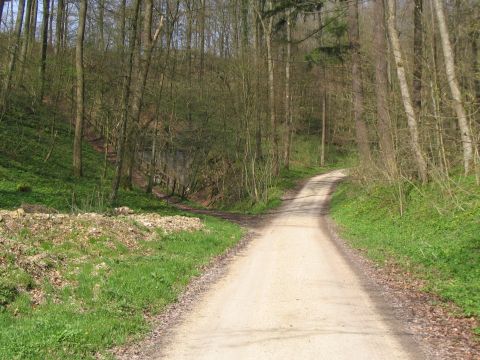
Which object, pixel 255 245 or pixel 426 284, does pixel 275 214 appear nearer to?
pixel 255 245

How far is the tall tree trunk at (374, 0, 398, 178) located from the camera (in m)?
16.3

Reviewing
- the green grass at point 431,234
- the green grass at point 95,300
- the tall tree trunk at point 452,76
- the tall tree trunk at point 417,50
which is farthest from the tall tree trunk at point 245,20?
the green grass at point 95,300

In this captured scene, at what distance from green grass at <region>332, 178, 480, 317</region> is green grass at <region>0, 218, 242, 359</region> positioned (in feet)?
15.0

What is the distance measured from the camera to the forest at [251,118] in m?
13.3

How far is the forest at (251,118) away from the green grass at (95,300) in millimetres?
819

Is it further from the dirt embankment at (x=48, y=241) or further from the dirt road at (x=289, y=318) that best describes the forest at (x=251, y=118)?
the dirt road at (x=289, y=318)

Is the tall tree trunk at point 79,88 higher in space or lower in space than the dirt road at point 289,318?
higher

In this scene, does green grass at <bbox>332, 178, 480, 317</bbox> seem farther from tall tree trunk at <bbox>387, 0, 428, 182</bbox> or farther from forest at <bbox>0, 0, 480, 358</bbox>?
tall tree trunk at <bbox>387, 0, 428, 182</bbox>

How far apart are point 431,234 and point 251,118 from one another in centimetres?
1770

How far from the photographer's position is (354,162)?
24172 mm

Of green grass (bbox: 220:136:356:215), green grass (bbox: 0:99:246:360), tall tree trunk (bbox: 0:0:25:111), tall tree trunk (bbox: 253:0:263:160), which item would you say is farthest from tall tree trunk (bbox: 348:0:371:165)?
tall tree trunk (bbox: 0:0:25:111)

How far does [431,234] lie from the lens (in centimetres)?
1219

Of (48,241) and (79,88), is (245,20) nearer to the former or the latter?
(79,88)

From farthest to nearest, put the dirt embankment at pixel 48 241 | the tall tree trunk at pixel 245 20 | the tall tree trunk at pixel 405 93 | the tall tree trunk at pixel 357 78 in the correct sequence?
the tall tree trunk at pixel 245 20
the tall tree trunk at pixel 357 78
the tall tree trunk at pixel 405 93
the dirt embankment at pixel 48 241
